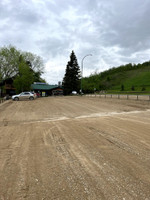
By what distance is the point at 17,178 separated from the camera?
274 cm

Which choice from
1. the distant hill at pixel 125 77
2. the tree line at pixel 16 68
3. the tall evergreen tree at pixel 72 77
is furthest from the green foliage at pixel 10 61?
the distant hill at pixel 125 77

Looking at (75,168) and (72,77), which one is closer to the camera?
(75,168)

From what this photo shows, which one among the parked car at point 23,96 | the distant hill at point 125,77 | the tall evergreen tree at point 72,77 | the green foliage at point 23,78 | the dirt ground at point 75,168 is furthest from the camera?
the distant hill at point 125,77

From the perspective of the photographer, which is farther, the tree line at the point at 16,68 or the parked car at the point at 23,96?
the tree line at the point at 16,68

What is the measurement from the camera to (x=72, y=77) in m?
52.7

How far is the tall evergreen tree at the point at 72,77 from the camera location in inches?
2044

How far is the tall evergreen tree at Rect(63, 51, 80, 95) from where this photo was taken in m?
51.9

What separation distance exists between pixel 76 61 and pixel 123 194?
54.9 meters

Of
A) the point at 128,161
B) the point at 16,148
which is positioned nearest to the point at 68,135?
the point at 16,148

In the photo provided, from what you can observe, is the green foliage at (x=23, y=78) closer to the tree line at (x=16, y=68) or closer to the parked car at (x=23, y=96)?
the tree line at (x=16, y=68)

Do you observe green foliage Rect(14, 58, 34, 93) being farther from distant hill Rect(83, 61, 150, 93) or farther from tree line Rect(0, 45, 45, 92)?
distant hill Rect(83, 61, 150, 93)

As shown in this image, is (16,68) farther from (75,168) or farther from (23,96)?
(75,168)

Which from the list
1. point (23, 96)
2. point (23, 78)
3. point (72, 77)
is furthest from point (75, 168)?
point (72, 77)

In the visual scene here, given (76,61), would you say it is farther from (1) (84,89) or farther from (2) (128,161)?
(2) (128,161)
